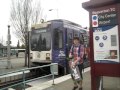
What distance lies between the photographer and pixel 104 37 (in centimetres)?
675

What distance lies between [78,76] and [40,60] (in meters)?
7.63

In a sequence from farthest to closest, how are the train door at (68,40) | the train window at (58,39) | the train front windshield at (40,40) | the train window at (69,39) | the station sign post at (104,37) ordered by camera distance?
the train window at (69,39) < the train door at (68,40) < the train front windshield at (40,40) < the train window at (58,39) < the station sign post at (104,37)

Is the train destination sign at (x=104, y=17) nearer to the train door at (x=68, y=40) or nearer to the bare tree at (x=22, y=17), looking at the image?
the train door at (x=68, y=40)

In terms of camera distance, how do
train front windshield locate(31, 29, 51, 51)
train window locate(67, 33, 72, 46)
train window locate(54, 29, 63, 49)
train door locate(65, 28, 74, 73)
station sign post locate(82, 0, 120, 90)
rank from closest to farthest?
station sign post locate(82, 0, 120, 90) → train window locate(54, 29, 63, 49) → train front windshield locate(31, 29, 51, 51) → train door locate(65, 28, 74, 73) → train window locate(67, 33, 72, 46)

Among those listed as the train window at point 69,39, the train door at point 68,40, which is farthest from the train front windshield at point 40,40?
the train window at point 69,39

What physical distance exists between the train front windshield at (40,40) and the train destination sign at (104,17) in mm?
8847

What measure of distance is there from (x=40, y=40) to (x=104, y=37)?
9717mm

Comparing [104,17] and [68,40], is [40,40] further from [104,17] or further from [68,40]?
[104,17]

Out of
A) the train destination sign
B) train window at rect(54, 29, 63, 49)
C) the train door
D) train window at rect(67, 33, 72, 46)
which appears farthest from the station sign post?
train window at rect(67, 33, 72, 46)

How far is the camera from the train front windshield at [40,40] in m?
15.7

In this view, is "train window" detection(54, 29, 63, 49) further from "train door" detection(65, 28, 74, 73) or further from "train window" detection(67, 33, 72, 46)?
"train window" detection(67, 33, 72, 46)

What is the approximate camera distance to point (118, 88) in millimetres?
8812

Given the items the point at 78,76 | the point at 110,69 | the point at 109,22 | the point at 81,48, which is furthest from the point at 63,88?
the point at 109,22

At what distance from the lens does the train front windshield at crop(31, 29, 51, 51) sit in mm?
15695
